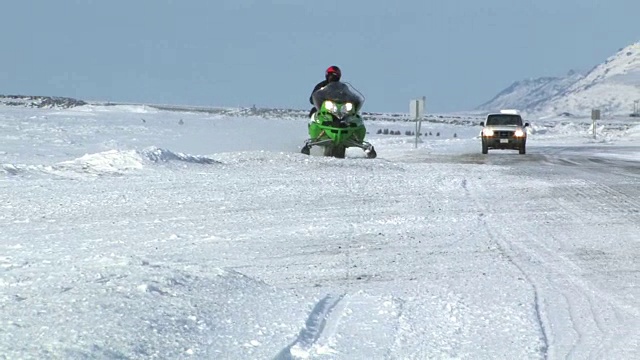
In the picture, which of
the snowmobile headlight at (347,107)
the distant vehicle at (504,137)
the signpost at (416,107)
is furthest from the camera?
the signpost at (416,107)

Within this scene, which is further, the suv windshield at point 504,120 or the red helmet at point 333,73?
the suv windshield at point 504,120

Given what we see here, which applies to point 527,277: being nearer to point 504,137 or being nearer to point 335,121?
point 335,121

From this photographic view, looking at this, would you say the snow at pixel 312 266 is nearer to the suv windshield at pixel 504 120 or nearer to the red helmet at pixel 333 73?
the red helmet at pixel 333 73

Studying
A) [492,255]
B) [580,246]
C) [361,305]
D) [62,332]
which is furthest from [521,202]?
[62,332]

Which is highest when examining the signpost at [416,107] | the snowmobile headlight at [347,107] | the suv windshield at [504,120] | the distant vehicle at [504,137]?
the snowmobile headlight at [347,107]

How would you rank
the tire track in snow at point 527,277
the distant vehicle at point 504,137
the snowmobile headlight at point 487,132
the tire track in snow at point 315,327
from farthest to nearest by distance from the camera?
the snowmobile headlight at point 487,132 < the distant vehicle at point 504,137 < the tire track in snow at point 527,277 < the tire track in snow at point 315,327

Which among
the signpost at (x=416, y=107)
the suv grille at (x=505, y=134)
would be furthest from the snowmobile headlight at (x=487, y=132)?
the signpost at (x=416, y=107)

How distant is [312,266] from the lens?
26.3ft

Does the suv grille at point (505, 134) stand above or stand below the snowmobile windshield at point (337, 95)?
below

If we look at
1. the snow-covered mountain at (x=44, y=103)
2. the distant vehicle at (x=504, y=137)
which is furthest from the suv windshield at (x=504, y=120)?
the snow-covered mountain at (x=44, y=103)

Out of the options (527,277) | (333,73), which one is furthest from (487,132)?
(527,277)

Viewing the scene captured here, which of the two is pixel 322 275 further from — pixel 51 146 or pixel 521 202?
pixel 51 146

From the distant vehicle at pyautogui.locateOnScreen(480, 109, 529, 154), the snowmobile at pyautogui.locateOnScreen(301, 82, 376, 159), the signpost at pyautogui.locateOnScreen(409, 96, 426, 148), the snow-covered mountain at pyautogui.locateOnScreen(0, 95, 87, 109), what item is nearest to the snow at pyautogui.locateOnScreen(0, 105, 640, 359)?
the snowmobile at pyautogui.locateOnScreen(301, 82, 376, 159)

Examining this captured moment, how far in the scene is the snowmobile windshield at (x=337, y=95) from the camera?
23422 mm
